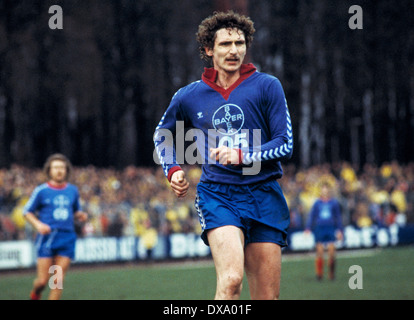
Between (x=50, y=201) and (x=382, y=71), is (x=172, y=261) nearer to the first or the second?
(x=50, y=201)

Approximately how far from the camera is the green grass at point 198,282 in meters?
11.2

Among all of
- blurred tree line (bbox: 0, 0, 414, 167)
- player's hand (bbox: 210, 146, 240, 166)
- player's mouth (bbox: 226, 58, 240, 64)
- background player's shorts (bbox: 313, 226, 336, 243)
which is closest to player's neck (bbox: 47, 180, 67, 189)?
player's mouth (bbox: 226, 58, 240, 64)

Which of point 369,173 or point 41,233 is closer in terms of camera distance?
point 41,233

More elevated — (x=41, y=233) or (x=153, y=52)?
(x=153, y=52)

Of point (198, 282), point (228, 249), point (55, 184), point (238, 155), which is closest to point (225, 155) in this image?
point (238, 155)

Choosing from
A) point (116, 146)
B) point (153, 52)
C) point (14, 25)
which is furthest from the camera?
point (116, 146)

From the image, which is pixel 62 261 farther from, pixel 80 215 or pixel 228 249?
pixel 228 249

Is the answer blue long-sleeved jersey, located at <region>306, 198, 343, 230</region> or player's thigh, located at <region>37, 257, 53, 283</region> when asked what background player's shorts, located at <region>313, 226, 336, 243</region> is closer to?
blue long-sleeved jersey, located at <region>306, 198, 343, 230</region>

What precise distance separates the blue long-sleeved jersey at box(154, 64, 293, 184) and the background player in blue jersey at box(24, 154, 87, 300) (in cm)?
445

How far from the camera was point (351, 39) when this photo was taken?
3462cm

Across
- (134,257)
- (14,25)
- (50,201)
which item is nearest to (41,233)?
(50,201)

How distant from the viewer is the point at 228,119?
17.4ft

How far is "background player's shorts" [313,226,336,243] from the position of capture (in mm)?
14953

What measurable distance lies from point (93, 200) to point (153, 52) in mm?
15637
